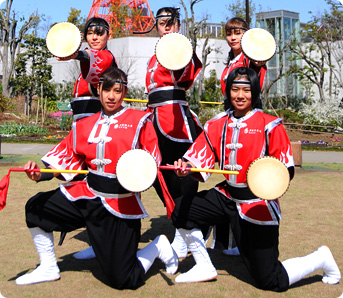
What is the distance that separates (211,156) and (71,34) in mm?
1380

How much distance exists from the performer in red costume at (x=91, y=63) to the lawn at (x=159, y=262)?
121 cm

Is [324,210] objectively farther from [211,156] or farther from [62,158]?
[62,158]

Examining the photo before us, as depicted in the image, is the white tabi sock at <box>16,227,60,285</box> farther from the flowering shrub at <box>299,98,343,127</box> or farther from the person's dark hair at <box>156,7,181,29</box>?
the flowering shrub at <box>299,98,343,127</box>

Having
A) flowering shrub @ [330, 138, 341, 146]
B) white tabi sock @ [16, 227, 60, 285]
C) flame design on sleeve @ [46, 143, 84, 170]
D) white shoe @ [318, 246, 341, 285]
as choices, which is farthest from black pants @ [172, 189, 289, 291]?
flowering shrub @ [330, 138, 341, 146]

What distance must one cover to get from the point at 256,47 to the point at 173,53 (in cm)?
62

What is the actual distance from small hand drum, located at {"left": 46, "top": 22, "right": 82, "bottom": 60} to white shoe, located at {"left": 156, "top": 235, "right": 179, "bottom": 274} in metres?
1.51

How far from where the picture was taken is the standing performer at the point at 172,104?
416 cm

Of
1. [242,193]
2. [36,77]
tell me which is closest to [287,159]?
[242,193]

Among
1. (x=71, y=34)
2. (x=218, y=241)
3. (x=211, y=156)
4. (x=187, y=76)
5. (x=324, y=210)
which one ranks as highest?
(x=71, y=34)

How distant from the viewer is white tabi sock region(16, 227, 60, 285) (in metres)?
3.34

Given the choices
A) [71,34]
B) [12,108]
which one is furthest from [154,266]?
[12,108]

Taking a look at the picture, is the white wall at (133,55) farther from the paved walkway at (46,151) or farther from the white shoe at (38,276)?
the white shoe at (38,276)

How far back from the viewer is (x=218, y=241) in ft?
12.1

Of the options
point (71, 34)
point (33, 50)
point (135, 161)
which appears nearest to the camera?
point (135, 161)
